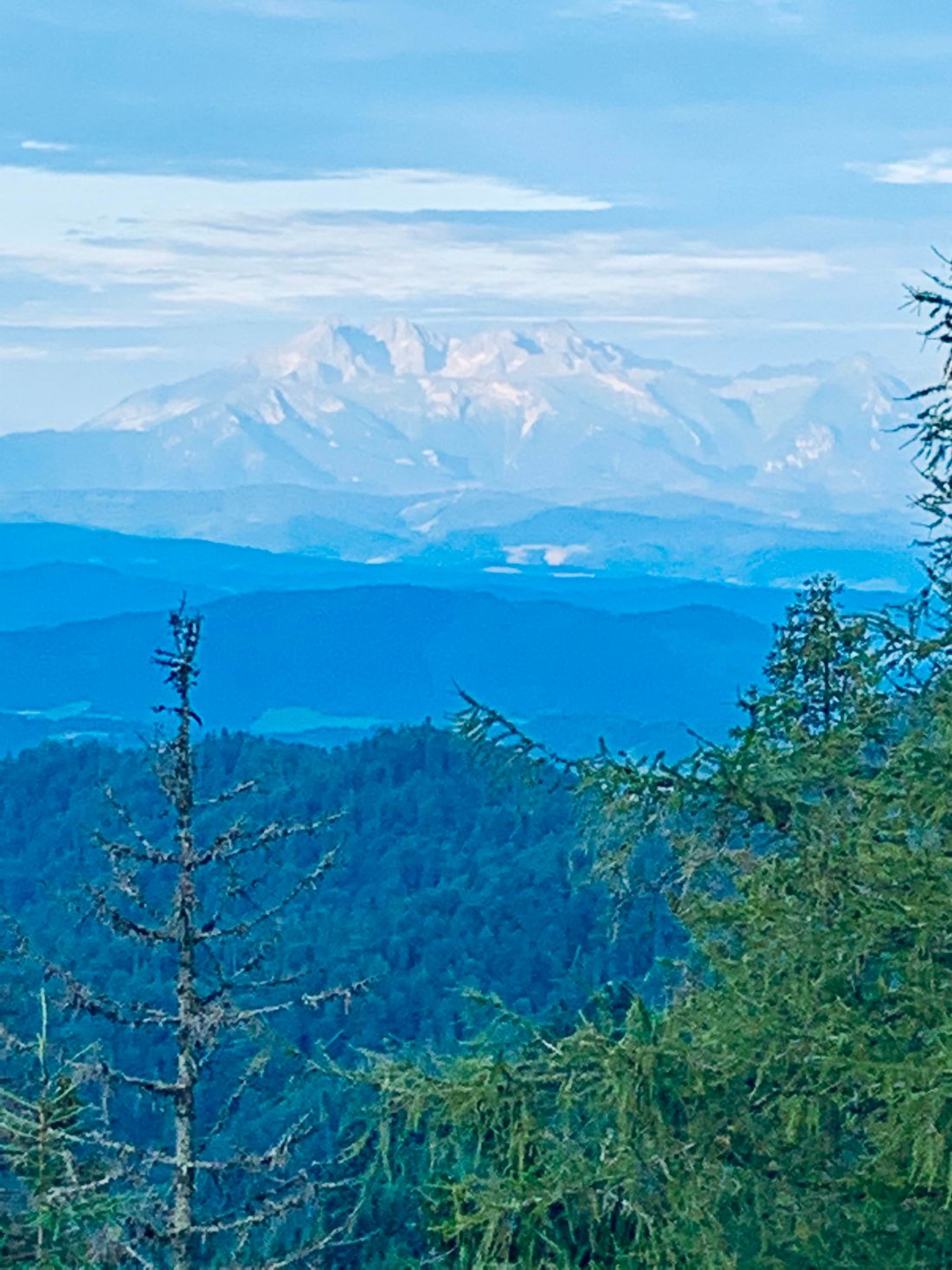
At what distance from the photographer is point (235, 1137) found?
202ft

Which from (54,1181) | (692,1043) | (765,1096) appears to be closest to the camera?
(765,1096)

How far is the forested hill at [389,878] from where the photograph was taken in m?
82.6

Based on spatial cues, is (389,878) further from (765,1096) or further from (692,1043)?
(765,1096)

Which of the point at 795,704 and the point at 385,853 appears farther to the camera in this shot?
the point at 385,853

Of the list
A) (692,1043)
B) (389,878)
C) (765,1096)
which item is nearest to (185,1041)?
(692,1043)

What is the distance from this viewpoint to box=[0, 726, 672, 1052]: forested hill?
82.6 metres

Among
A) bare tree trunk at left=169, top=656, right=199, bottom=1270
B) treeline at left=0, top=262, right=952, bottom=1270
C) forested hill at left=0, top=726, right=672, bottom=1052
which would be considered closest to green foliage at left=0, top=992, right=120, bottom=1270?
treeline at left=0, top=262, right=952, bottom=1270

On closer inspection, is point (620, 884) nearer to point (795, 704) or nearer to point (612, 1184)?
point (795, 704)

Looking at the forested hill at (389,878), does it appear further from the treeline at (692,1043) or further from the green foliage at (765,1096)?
the green foliage at (765,1096)

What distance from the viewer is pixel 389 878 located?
4222 inches

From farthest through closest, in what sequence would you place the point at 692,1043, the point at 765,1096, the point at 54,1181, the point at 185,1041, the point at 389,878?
the point at 389,878 < the point at 185,1041 < the point at 54,1181 < the point at 692,1043 < the point at 765,1096

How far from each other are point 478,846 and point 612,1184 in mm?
103683

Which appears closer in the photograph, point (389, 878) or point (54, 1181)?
point (54, 1181)


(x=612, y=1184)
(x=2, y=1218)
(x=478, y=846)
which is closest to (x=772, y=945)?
(x=612, y=1184)
